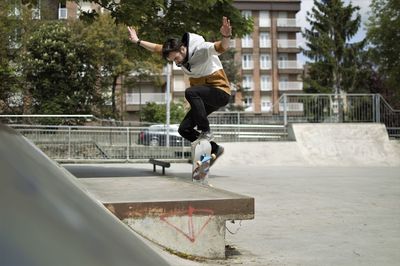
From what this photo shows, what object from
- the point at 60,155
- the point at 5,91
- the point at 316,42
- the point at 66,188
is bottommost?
the point at 60,155

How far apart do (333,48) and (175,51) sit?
50601 mm

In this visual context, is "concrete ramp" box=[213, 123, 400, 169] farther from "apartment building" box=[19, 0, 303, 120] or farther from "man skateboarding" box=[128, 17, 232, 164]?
"apartment building" box=[19, 0, 303, 120]

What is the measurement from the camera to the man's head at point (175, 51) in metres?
5.79

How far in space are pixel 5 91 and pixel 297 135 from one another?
17.7m

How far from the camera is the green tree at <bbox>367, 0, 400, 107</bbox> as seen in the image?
89.6 ft

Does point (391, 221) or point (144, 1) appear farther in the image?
point (144, 1)

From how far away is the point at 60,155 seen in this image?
18531 mm

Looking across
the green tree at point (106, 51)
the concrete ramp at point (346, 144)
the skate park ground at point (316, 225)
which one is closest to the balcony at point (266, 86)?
the green tree at point (106, 51)

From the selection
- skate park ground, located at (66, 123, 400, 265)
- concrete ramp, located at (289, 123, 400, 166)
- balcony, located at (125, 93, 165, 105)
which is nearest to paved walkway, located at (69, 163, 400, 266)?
skate park ground, located at (66, 123, 400, 265)

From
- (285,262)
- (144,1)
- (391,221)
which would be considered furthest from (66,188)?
(144,1)

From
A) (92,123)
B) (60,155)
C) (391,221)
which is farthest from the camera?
(92,123)

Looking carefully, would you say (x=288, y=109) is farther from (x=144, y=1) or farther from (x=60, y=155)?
(x=144, y=1)

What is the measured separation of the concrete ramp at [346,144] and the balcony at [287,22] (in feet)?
205

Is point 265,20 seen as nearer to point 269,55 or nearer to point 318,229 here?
point 269,55
